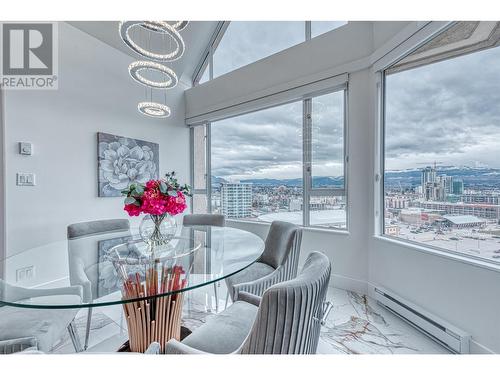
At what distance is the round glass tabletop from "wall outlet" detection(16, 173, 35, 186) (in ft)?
3.15

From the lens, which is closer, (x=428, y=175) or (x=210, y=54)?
(x=428, y=175)

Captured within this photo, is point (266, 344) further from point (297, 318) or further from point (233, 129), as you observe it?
point (233, 129)

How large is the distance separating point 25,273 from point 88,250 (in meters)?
0.43

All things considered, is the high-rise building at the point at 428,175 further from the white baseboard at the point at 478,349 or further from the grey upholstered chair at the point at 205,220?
the grey upholstered chair at the point at 205,220

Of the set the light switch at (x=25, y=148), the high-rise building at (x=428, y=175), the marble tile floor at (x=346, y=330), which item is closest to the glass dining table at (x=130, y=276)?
the marble tile floor at (x=346, y=330)

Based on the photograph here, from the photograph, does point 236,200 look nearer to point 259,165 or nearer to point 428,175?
point 259,165

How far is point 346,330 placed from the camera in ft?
6.54

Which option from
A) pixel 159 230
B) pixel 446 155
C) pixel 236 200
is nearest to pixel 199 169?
pixel 236 200

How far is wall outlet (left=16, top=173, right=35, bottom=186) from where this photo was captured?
2458mm

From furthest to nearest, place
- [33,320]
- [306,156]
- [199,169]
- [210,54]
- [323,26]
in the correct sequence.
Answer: [199,169] < [210,54] < [306,156] < [323,26] < [33,320]

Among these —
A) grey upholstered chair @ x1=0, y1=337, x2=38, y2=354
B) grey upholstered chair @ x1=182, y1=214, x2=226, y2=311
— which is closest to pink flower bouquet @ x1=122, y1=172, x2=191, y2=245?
grey upholstered chair @ x1=0, y1=337, x2=38, y2=354

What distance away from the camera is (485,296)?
163cm

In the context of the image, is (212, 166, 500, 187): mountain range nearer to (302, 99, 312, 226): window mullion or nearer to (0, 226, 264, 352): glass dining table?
(302, 99, 312, 226): window mullion

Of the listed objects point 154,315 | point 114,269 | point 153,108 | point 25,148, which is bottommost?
point 154,315
